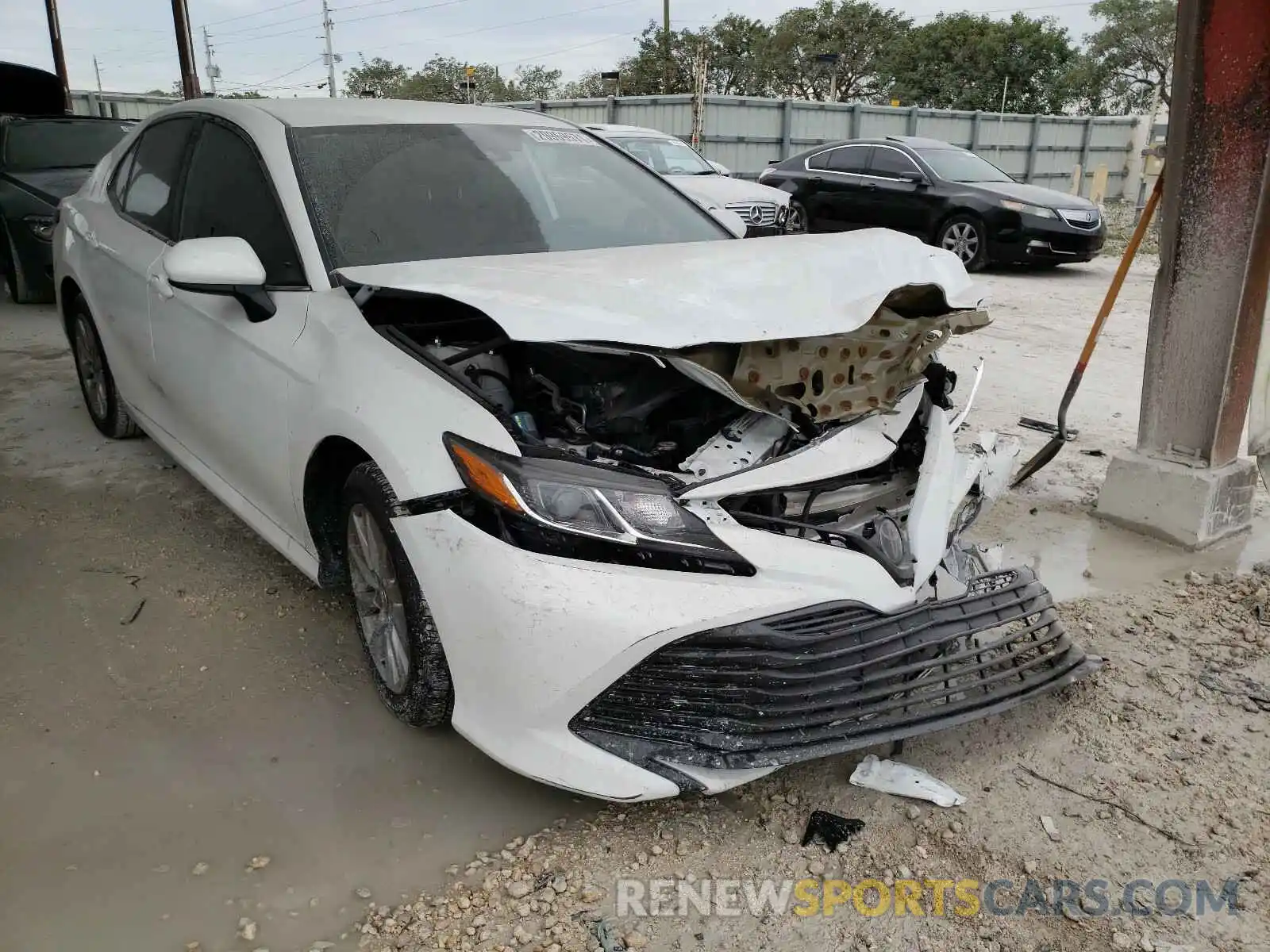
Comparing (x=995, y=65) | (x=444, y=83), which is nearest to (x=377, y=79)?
(x=444, y=83)

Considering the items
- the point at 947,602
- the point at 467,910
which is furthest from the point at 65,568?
the point at 947,602

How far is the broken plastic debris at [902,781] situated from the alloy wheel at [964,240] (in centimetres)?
956

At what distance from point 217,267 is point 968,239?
32.6ft

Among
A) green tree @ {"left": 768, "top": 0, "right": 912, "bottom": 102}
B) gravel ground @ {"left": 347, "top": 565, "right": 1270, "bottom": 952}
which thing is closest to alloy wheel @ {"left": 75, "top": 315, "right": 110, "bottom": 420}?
gravel ground @ {"left": 347, "top": 565, "right": 1270, "bottom": 952}

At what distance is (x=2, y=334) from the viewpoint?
Result: 758cm

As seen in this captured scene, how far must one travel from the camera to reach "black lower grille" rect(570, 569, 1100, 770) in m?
2.04

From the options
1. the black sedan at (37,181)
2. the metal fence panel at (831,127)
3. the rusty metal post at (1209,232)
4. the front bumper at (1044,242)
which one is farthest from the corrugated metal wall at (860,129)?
the rusty metal post at (1209,232)

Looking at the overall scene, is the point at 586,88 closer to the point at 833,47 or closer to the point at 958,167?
the point at 833,47

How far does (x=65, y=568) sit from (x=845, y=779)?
2.96m

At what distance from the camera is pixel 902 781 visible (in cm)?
240

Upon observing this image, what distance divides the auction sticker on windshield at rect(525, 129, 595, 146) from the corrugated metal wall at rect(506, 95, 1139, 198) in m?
14.7

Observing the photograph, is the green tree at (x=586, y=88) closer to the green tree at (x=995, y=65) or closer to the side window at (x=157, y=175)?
the green tree at (x=995, y=65)

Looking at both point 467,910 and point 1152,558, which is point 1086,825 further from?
A: point 1152,558

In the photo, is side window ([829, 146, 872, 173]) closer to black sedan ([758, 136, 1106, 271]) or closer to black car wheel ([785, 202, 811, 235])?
black sedan ([758, 136, 1106, 271])
